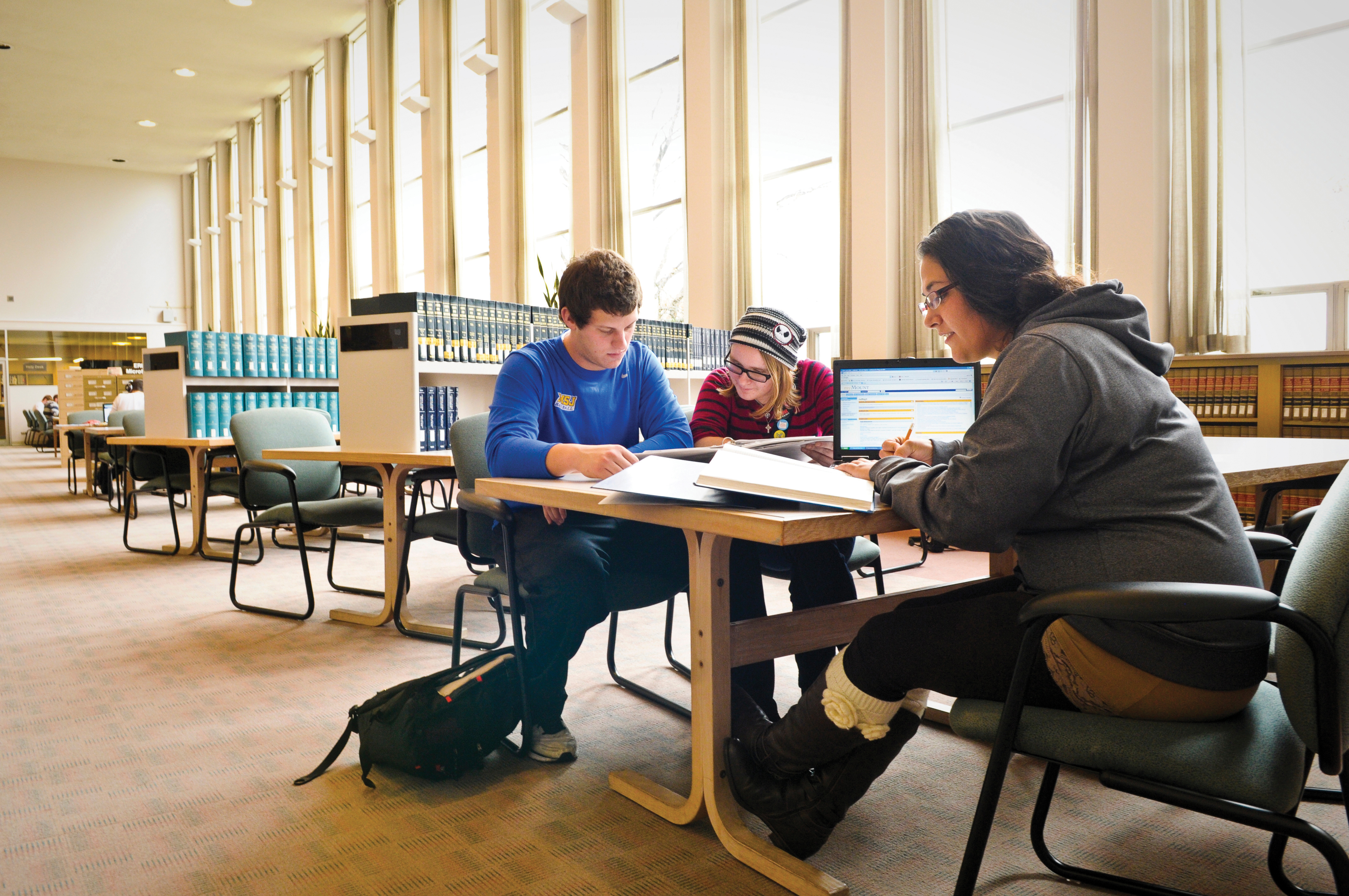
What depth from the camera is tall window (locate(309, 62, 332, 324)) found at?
36.6ft

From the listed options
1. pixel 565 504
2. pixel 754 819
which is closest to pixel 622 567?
pixel 565 504

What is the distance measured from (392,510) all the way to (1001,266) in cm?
245

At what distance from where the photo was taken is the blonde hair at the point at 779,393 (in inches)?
90.4

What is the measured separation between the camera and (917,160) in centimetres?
489

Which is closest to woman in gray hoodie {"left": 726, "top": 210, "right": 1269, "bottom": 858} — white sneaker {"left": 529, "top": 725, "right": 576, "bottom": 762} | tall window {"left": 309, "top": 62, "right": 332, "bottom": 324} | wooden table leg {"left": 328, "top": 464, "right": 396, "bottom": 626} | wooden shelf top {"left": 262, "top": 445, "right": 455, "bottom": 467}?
white sneaker {"left": 529, "top": 725, "right": 576, "bottom": 762}

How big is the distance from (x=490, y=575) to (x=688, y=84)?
493 cm

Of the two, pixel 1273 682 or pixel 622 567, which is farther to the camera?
pixel 622 567

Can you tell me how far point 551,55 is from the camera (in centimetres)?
754

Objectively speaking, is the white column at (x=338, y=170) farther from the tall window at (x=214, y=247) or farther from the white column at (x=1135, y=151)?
the white column at (x=1135, y=151)

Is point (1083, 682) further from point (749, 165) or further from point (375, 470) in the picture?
point (749, 165)

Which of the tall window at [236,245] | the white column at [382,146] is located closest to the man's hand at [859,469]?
the white column at [382,146]

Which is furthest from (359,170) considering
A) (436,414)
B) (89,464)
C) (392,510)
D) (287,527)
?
(392,510)

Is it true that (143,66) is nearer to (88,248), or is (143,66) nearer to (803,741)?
(88,248)

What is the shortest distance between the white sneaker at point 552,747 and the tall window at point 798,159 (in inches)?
159
